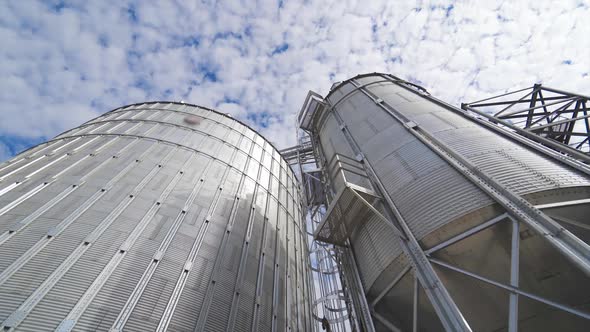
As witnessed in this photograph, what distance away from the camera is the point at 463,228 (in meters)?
5.67

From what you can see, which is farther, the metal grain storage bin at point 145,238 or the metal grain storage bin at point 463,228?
the metal grain storage bin at point 145,238

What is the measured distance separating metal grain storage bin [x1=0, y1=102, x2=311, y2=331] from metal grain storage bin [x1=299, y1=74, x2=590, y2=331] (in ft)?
8.95

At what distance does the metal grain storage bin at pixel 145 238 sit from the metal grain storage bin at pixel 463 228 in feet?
8.95

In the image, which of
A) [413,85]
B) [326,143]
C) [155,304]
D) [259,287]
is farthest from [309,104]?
[155,304]

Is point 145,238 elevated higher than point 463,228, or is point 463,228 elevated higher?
point 145,238

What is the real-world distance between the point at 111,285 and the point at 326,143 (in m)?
9.56

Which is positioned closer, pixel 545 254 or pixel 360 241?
pixel 545 254

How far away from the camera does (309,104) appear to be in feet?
49.9

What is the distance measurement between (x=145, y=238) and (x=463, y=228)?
7.35 metres

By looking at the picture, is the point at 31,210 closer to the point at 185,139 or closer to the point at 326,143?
the point at 185,139

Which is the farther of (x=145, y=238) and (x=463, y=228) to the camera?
(x=145, y=238)

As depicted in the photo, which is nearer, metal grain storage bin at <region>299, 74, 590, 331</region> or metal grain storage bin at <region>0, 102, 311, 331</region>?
metal grain storage bin at <region>299, 74, 590, 331</region>

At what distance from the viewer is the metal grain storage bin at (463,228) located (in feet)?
16.7

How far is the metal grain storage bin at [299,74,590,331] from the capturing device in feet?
16.7
